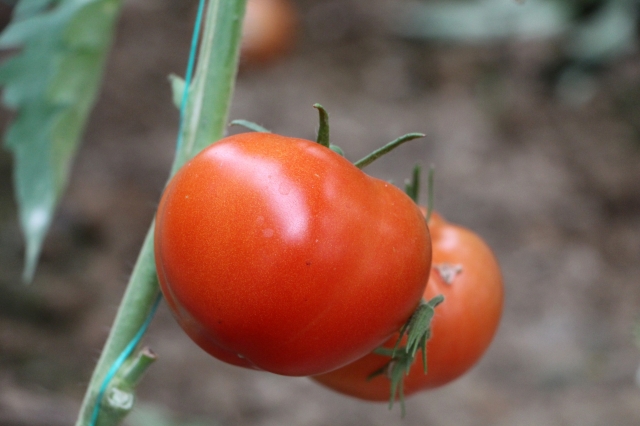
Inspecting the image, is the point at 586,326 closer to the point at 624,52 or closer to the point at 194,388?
the point at 624,52

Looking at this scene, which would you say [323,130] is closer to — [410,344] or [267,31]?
[410,344]

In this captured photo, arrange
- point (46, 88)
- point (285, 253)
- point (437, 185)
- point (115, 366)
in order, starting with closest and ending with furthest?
point (285, 253) < point (115, 366) < point (46, 88) < point (437, 185)

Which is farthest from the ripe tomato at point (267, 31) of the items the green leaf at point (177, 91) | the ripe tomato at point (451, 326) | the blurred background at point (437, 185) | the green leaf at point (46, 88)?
the ripe tomato at point (451, 326)

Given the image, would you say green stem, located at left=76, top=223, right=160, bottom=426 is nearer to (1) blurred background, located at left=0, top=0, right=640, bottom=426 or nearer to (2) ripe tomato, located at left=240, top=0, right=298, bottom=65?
(1) blurred background, located at left=0, top=0, right=640, bottom=426

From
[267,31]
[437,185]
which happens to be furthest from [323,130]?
[267,31]

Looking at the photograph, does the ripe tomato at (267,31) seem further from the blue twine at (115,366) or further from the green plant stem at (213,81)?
the blue twine at (115,366)

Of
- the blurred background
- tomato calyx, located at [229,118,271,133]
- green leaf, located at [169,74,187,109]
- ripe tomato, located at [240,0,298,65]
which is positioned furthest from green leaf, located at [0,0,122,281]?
ripe tomato, located at [240,0,298,65]
